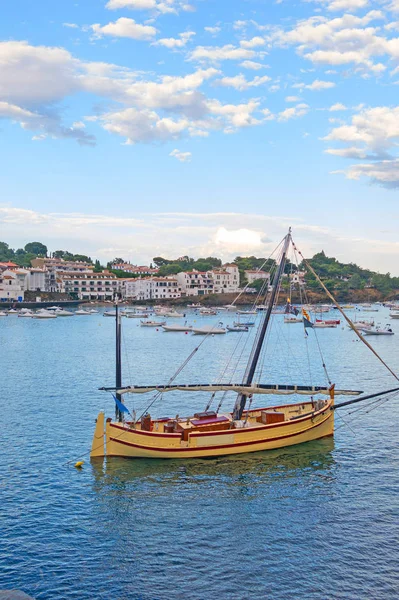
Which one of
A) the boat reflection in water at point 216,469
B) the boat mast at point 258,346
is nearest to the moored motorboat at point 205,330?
the boat mast at point 258,346

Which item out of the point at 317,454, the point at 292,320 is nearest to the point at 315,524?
the point at 317,454

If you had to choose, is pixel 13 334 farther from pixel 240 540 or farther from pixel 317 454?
pixel 240 540

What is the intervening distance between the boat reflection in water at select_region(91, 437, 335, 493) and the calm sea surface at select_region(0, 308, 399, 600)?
108 millimetres

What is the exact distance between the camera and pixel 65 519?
25.0m

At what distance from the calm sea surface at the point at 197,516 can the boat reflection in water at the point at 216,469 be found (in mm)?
108

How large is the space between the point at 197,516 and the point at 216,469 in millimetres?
5775

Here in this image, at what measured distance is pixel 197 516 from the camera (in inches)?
995

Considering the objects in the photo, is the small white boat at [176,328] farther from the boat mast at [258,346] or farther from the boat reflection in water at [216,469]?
the boat reflection in water at [216,469]

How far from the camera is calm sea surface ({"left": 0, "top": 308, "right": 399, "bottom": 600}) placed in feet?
66.4

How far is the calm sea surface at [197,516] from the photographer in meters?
20.2

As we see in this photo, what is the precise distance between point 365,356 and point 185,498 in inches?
2397

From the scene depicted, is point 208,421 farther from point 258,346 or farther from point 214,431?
point 258,346

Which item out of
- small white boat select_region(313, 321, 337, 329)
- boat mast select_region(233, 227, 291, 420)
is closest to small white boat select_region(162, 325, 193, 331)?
small white boat select_region(313, 321, 337, 329)

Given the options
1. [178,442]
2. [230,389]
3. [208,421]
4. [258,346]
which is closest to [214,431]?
[208,421]
